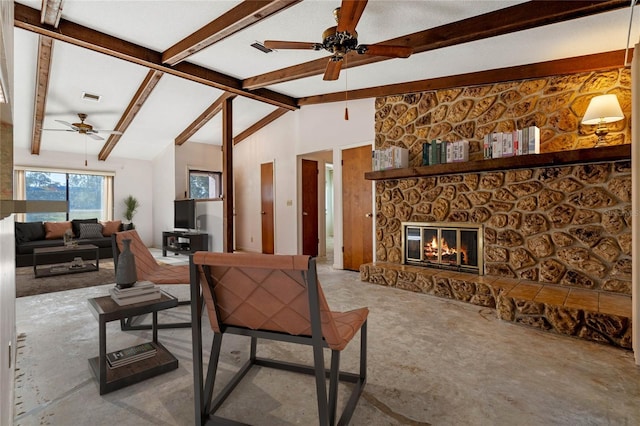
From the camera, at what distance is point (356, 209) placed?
506 cm

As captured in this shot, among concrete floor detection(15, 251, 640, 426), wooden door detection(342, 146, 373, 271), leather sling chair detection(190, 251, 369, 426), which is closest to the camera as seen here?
leather sling chair detection(190, 251, 369, 426)

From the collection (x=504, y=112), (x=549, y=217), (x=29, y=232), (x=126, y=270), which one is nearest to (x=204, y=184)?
(x=29, y=232)

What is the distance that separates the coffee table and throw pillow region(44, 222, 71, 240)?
89cm

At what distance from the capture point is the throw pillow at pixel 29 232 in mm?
5755

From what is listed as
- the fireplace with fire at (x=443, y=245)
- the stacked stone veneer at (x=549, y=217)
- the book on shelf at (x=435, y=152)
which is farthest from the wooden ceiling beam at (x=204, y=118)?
the fireplace with fire at (x=443, y=245)

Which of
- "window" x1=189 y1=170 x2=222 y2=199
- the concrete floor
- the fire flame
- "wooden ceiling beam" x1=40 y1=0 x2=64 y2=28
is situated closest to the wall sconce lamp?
the fire flame

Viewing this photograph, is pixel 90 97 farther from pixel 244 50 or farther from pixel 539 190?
pixel 539 190

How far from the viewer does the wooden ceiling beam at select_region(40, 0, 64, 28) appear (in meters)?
2.77

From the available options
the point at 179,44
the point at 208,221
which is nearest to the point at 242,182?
the point at 208,221

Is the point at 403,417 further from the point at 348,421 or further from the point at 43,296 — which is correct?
the point at 43,296

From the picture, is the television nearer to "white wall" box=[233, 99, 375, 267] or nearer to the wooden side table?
"white wall" box=[233, 99, 375, 267]

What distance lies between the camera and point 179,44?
357cm

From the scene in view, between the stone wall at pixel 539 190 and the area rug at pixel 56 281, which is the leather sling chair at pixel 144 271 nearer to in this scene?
the area rug at pixel 56 281

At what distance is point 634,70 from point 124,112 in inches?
255
